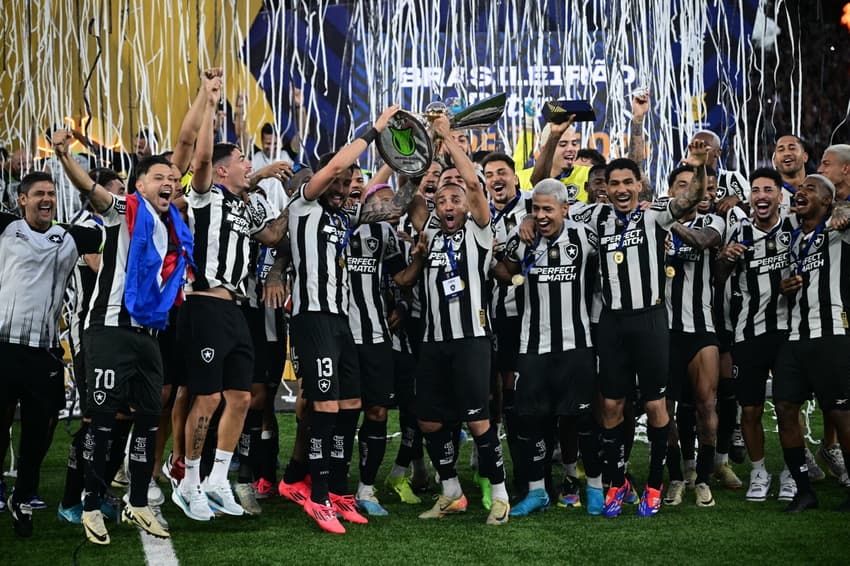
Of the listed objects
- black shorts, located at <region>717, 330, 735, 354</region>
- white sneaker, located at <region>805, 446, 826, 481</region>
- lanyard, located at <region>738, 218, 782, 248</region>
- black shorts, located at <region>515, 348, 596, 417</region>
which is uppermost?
lanyard, located at <region>738, 218, 782, 248</region>

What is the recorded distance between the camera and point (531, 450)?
19.4 ft

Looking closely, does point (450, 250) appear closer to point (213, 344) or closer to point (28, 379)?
point (213, 344)

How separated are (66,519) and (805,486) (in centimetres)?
385

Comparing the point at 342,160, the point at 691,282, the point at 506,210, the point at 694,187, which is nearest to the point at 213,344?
the point at 342,160

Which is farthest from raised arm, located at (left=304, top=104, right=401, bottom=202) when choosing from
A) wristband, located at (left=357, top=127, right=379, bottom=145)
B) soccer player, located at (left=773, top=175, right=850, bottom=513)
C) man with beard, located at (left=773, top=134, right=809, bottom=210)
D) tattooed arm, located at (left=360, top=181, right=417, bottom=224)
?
man with beard, located at (left=773, top=134, right=809, bottom=210)

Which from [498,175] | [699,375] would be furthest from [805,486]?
[498,175]

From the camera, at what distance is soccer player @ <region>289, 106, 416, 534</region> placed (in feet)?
18.2

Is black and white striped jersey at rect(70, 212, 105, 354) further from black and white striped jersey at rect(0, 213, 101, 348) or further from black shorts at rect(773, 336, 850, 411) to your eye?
black shorts at rect(773, 336, 850, 411)

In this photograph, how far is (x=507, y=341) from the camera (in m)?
6.66

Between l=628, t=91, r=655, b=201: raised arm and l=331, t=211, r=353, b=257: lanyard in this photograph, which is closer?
l=331, t=211, r=353, b=257: lanyard

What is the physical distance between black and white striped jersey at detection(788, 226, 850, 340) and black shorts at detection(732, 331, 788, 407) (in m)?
0.19

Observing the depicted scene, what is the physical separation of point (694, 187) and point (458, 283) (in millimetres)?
1301

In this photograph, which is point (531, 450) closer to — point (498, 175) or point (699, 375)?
point (699, 375)

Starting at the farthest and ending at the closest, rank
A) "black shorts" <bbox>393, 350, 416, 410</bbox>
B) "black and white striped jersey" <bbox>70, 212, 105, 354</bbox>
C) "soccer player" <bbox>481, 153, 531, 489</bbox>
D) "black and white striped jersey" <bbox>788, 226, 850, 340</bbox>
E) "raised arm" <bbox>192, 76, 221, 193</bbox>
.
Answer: "soccer player" <bbox>481, 153, 531, 489</bbox>
"black shorts" <bbox>393, 350, 416, 410</bbox>
"black and white striped jersey" <bbox>70, 212, 105, 354</bbox>
"black and white striped jersey" <bbox>788, 226, 850, 340</bbox>
"raised arm" <bbox>192, 76, 221, 193</bbox>
